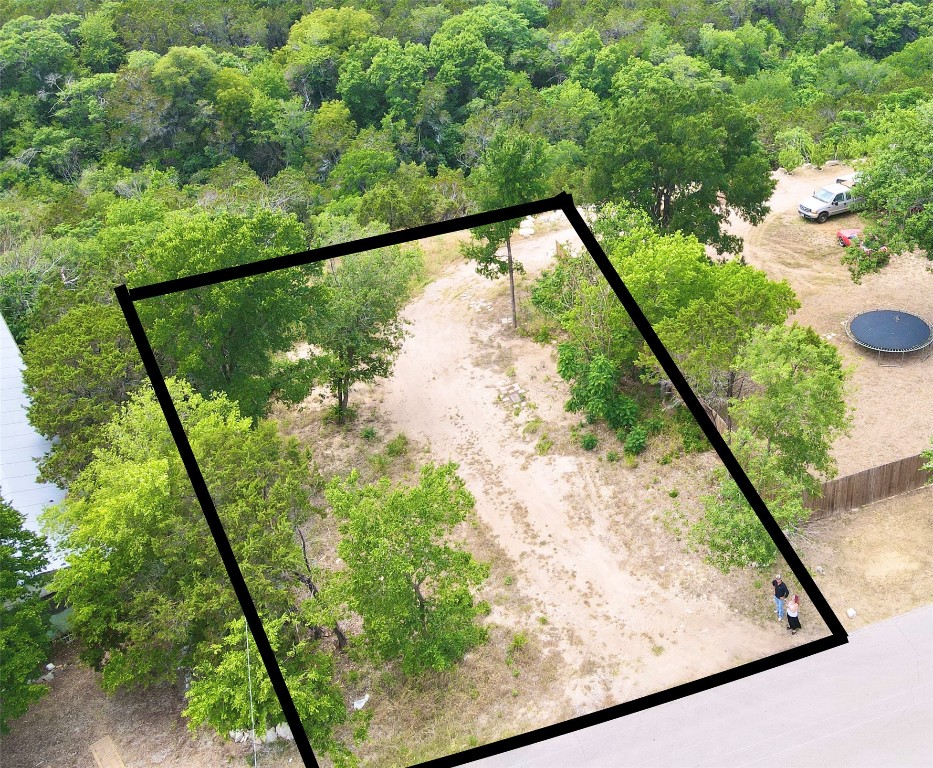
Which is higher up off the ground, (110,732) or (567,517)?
(110,732)

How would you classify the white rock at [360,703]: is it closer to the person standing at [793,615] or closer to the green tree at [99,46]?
the person standing at [793,615]

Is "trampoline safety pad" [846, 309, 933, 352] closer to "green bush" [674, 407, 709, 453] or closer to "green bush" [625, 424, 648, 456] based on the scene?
"green bush" [674, 407, 709, 453]

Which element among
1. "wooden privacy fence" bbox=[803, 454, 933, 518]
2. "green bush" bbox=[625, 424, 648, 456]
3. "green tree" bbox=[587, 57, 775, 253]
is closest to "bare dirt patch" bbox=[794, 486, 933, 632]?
"wooden privacy fence" bbox=[803, 454, 933, 518]

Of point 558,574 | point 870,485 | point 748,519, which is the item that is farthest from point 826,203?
point 558,574

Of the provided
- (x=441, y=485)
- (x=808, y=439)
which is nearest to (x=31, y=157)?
(x=441, y=485)

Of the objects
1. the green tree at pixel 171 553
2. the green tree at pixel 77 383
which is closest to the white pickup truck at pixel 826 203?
the green tree at pixel 171 553

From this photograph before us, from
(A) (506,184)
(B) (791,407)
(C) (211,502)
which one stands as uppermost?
(C) (211,502)

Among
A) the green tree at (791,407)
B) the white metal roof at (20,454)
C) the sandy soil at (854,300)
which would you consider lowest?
the sandy soil at (854,300)

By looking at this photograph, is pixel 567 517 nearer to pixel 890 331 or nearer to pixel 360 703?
pixel 360 703
